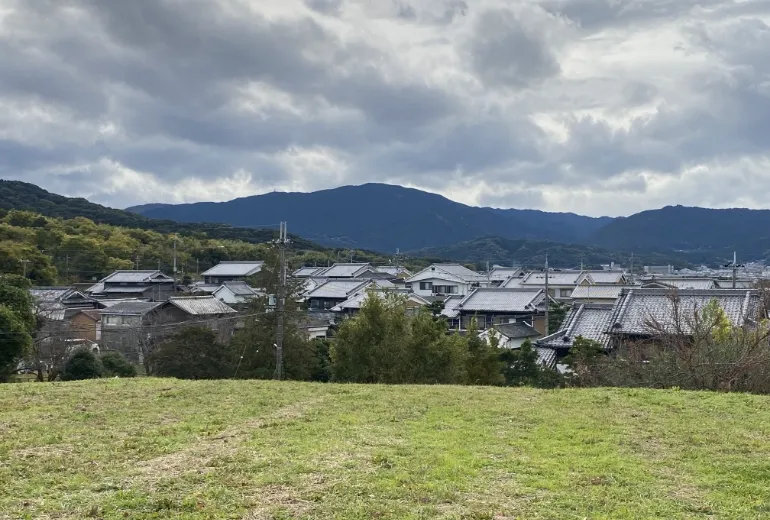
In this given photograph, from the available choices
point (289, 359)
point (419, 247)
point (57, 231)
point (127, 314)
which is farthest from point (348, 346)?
point (419, 247)

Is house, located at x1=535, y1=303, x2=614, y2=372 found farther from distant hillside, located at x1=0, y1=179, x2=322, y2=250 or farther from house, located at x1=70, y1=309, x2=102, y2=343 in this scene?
distant hillside, located at x1=0, y1=179, x2=322, y2=250

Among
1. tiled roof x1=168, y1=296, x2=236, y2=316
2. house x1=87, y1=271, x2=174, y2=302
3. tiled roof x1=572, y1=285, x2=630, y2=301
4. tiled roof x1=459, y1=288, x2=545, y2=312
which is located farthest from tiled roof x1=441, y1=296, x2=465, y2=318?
house x1=87, y1=271, x2=174, y2=302

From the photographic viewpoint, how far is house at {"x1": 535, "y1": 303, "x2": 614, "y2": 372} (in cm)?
2195

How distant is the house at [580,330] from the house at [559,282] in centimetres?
2635

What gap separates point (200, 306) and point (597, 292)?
27.6 meters

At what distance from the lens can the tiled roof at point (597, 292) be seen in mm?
45469

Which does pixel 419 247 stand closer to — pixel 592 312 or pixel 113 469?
pixel 592 312

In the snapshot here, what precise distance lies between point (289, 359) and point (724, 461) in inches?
642

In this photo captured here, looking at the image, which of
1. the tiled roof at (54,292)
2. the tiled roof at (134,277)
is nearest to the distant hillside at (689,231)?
the tiled roof at (134,277)

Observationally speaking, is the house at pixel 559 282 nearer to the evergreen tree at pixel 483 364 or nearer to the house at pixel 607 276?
the house at pixel 607 276

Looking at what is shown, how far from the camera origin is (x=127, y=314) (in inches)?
1384

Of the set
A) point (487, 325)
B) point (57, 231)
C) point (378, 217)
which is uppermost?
point (378, 217)

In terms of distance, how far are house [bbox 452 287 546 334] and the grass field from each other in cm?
2695

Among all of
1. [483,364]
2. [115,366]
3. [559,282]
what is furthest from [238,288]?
[483,364]
